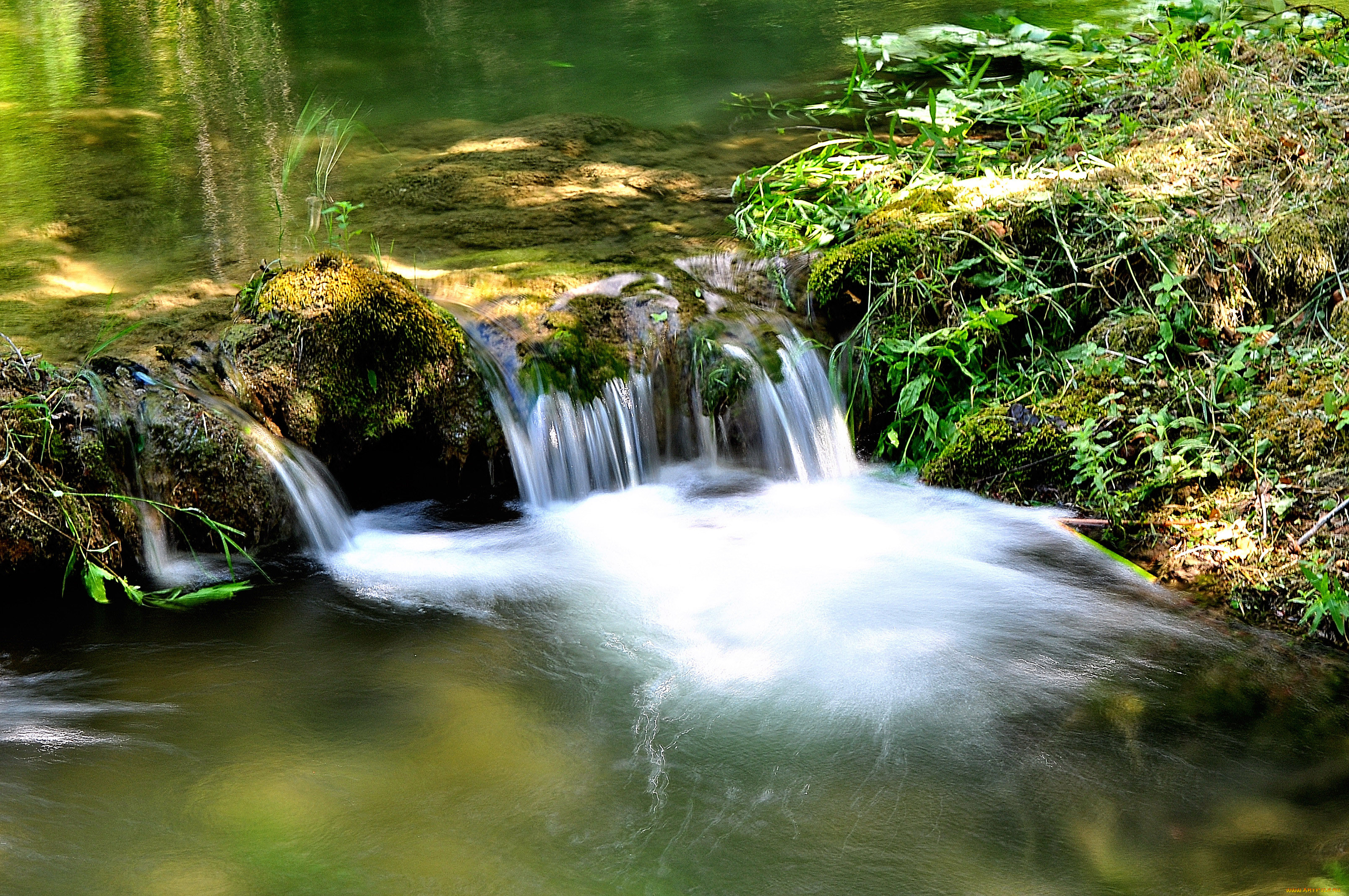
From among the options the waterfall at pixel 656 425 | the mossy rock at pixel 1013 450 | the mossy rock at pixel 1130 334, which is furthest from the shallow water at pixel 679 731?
the mossy rock at pixel 1130 334

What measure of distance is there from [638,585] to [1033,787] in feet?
5.40

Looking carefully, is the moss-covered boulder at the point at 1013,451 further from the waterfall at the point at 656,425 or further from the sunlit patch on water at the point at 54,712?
the sunlit patch on water at the point at 54,712

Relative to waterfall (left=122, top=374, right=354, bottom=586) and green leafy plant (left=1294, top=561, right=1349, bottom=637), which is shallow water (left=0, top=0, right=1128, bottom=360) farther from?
green leafy plant (left=1294, top=561, right=1349, bottom=637)

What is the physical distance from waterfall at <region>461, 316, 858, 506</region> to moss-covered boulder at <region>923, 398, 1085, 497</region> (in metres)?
0.51

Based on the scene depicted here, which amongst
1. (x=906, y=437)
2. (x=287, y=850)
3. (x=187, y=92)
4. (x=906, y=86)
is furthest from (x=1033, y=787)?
(x=187, y=92)

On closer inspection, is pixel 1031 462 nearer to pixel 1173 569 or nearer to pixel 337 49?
pixel 1173 569

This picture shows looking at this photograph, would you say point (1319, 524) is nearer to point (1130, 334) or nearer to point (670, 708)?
point (1130, 334)

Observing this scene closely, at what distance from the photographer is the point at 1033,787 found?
9.97 feet

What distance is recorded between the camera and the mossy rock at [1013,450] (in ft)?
15.0

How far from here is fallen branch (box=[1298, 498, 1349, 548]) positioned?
12.5 ft

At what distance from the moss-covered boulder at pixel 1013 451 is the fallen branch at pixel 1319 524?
2.91 feet

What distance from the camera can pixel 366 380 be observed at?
14.9 ft

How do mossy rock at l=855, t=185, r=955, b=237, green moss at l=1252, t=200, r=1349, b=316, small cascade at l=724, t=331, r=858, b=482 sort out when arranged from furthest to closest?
1. mossy rock at l=855, t=185, r=955, b=237
2. small cascade at l=724, t=331, r=858, b=482
3. green moss at l=1252, t=200, r=1349, b=316

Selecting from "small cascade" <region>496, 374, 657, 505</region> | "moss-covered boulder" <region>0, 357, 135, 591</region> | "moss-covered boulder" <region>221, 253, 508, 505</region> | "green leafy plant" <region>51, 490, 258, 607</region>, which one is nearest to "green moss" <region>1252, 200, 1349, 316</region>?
"small cascade" <region>496, 374, 657, 505</region>
